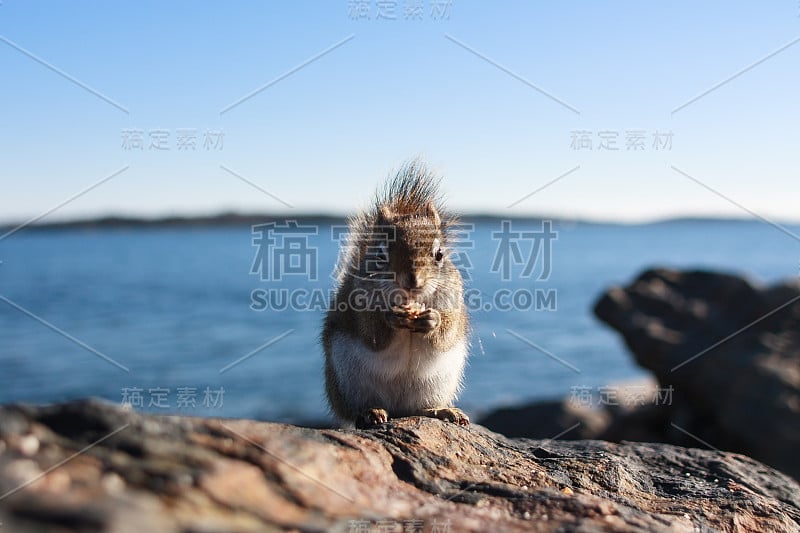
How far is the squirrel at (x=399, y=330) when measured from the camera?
475 cm

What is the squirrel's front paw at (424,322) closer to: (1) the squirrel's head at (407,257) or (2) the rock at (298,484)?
(1) the squirrel's head at (407,257)

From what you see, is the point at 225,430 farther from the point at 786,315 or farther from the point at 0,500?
the point at 786,315

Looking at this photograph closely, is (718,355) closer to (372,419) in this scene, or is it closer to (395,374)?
(395,374)

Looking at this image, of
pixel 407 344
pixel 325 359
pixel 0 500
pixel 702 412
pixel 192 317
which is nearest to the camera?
pixel 0 500

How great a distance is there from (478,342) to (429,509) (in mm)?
3037

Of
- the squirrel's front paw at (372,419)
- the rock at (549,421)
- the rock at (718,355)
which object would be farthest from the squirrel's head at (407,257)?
the rock at (549,421)

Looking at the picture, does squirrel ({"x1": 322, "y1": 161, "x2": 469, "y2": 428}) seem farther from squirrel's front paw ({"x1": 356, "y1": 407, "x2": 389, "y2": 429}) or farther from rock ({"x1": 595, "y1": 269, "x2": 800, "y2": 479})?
rock ({"x1": 595, "y1": 269, "x2": 800, "y2": 479})

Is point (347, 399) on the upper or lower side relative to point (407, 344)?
lower

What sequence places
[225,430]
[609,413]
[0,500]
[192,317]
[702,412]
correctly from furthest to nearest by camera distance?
[192,317] → [609,413] → [702,412] → [225,430] → [0,500]

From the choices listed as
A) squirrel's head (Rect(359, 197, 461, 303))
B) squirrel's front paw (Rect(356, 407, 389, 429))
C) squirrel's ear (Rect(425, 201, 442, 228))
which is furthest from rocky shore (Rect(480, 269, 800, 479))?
squirrel's front paw (Rect(356, 407, 389, 429))

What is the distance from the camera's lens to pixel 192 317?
30.7m

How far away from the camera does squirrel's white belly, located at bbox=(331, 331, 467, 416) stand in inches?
188

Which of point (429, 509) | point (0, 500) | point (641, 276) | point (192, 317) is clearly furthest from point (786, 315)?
point (192, 317)

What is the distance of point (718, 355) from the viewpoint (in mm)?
10031
